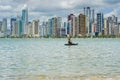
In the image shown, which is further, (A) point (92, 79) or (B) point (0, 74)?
(B) point (0, 74)

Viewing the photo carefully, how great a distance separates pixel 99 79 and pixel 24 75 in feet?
26.2

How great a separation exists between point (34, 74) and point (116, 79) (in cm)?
964

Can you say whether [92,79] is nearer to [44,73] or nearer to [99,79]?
[99,79]

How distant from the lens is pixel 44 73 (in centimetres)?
3944

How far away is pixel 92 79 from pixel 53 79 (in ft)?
11.3

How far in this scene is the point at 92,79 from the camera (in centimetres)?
3247

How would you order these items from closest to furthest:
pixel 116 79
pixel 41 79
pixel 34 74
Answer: pixel 116 79 < pixel 41 79 < pixel 34 74

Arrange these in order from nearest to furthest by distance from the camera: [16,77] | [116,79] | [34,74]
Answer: [116,79] < [16,77] < [34,74]

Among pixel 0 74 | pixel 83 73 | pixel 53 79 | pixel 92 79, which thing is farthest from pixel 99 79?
pixel 0 74

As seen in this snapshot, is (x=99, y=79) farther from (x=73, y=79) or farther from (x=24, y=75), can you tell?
(x=24, y=75)

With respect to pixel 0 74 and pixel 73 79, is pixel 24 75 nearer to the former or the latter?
pixel 0 74

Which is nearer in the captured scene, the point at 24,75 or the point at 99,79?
the point at 99,79

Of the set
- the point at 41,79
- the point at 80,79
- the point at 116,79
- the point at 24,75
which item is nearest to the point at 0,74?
the point at 24,75

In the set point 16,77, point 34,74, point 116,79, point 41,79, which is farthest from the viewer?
A: point 34,74
